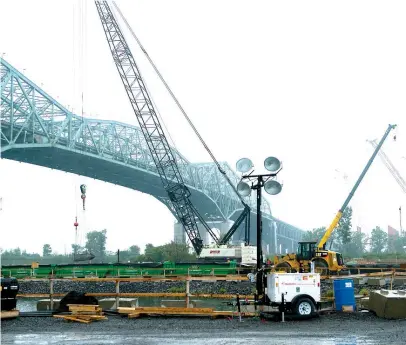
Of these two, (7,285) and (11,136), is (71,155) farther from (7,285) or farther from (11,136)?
(7,285)

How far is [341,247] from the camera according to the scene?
189m

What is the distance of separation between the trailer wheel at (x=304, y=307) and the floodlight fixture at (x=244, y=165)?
4.98 m

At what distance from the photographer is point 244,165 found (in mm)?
20281

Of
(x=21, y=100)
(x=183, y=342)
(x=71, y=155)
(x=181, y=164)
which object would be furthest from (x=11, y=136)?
(x=183, y=342)

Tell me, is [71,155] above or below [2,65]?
below

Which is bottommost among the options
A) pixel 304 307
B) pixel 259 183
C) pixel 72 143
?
pixel 304 307

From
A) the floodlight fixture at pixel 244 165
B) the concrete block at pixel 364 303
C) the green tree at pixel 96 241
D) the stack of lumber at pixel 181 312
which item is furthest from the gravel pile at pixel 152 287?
the green tree at pixel 96 241

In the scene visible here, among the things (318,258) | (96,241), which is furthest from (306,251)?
(96,241)

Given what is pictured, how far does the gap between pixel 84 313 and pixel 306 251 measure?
25423mm

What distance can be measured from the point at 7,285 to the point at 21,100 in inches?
3468

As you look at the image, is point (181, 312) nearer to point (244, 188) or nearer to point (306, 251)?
point (244, 188)

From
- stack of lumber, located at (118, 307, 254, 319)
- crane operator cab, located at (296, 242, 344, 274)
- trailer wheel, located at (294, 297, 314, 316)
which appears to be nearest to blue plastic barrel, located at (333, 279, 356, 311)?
trailer wheel, located at (294, 297, 314, 316)

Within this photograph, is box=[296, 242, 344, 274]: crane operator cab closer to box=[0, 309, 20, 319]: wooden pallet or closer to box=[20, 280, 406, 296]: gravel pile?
box=[20, 280, 406, 296]: gravel pile

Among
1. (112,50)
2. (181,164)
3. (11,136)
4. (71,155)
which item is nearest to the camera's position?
(112,50)
